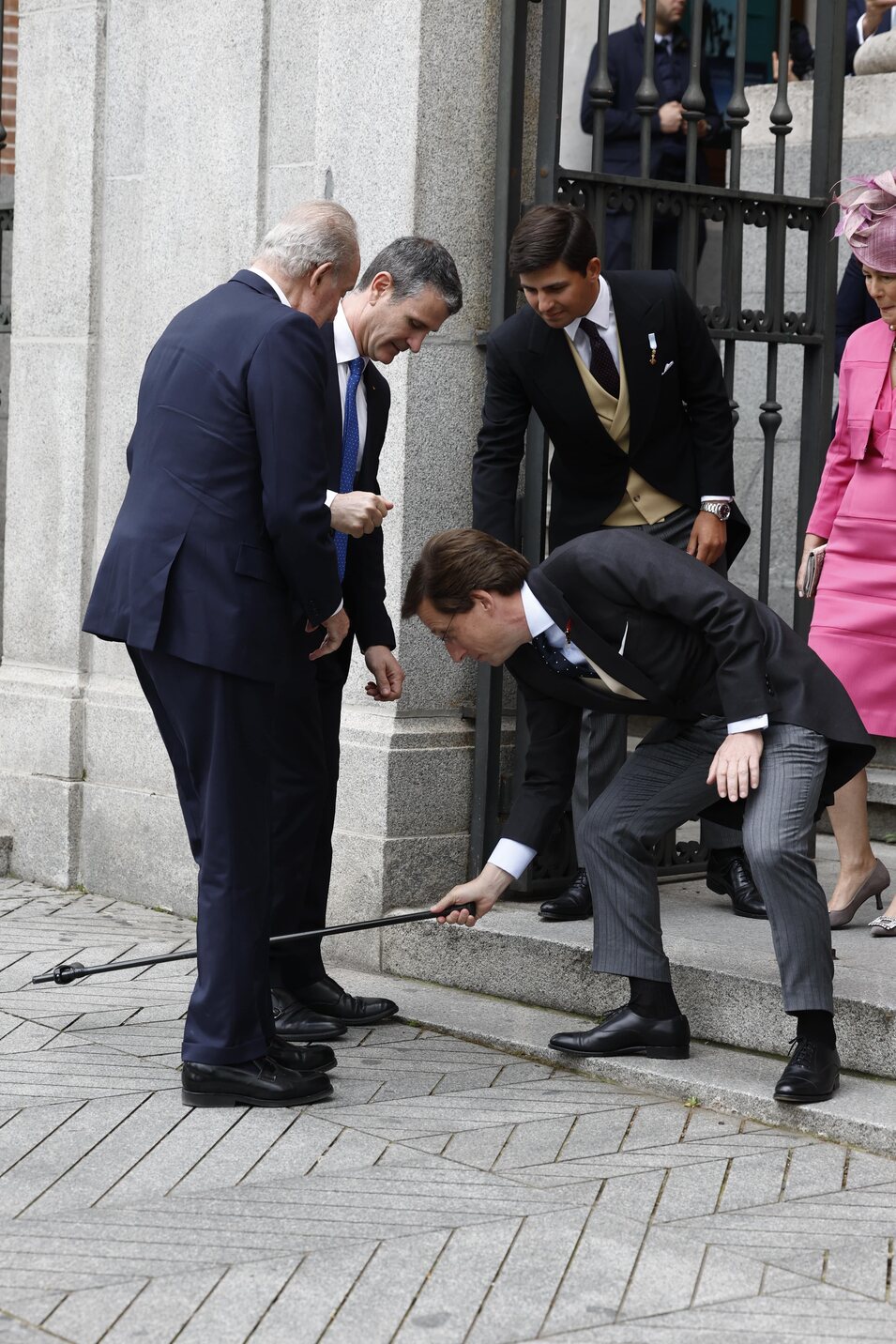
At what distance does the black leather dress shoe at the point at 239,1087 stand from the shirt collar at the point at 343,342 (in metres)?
1.66

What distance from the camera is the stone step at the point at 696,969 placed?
4457mm

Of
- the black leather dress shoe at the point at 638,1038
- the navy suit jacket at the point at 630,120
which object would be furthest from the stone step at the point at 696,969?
the navy suit jacket at the point at 630,120

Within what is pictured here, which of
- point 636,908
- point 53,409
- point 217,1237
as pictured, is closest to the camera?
point 217,1237

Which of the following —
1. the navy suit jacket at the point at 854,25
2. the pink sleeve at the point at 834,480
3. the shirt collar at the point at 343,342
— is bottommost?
the pink sleeve at the point at 834,480

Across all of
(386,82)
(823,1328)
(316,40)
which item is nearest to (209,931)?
(823,1328)

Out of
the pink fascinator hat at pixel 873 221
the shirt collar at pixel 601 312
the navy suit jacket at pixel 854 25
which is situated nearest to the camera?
the pink fascinator hat at pixel 873 221

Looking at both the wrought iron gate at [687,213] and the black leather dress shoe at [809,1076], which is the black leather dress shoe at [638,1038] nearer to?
the black leather dress shoe at [809,1076]

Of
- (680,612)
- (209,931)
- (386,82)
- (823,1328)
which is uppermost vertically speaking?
(386,82)

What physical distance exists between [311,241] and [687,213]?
171 centimetres

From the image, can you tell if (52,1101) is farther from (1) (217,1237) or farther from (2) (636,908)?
(2) (636,908)

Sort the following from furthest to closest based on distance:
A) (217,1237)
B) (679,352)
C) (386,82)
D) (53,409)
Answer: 1. (53,409)
2. (386,82)
3. (679,352)
4. (217,1237)

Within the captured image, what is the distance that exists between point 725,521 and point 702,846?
1064 millimetres

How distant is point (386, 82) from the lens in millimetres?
5523

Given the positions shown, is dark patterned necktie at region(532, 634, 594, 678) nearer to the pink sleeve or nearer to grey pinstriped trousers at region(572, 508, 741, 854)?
grey pinstriped trousers at region(572, 508, 741, 854)
